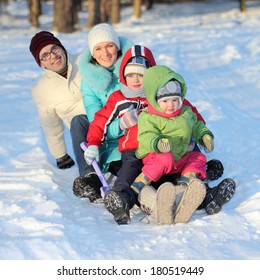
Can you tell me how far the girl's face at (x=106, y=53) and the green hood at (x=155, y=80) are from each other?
0.62 m

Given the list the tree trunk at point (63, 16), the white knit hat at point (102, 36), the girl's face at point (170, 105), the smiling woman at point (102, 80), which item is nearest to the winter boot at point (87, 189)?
the smiling woman at point (102, 80)

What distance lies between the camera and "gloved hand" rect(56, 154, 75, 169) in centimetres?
511

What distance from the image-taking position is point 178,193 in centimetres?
391

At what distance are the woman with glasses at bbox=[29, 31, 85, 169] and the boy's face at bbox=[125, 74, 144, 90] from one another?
29.6 inches

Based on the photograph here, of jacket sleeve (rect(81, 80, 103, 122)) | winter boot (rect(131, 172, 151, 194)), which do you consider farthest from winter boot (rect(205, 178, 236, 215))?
jacket sleeve (rect(81, 80, 103, 122))

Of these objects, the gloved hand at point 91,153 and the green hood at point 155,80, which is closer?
the green hood at point 155,80

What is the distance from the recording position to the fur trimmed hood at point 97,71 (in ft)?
15.2

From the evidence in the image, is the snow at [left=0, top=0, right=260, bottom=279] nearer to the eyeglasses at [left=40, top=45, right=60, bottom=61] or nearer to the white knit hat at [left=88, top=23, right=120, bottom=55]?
the eyeglasses at [left=40, top=45, right=60, bottom=61]

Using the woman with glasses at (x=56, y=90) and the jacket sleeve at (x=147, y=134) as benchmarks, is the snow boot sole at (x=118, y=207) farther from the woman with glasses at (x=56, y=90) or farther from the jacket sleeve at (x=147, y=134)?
the woman with glasses at (x=56, y=90)

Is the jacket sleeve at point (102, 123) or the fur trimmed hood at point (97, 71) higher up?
the fur trimmed hood at point (97, 71)

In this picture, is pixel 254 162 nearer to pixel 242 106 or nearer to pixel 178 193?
pixel 178 193

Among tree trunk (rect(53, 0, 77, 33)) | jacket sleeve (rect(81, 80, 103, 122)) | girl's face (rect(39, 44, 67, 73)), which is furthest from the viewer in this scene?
tree trunk (rect(53, 0, 77, 33))

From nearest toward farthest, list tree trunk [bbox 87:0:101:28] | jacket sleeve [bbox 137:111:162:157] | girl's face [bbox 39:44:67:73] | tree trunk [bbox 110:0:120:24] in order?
jacket sleeve [bbox 137:111:162:157] → girl's face [bbox 39:44:67:73] → tree trunk [bbox 87:0:101:28] → tree trunk [bbox 110:0:120:24]
